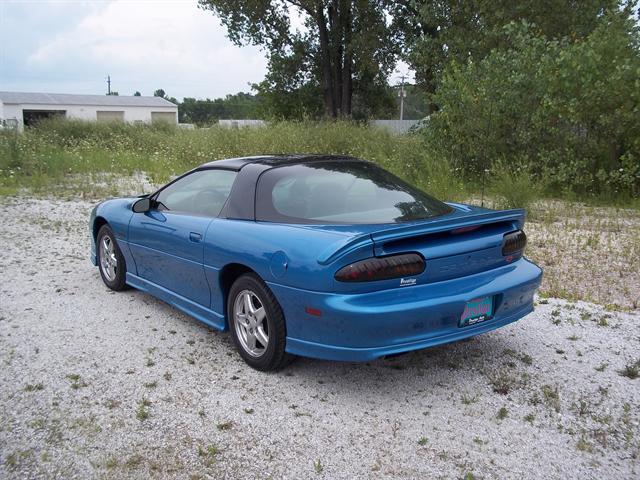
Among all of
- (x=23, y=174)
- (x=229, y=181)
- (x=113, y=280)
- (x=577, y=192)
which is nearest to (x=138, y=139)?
(x=23, y=174)

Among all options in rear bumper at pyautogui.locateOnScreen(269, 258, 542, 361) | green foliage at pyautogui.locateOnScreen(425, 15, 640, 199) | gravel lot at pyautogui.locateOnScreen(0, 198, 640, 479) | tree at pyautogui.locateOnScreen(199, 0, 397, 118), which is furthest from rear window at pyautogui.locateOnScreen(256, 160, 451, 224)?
tree at pyautogui.locateOnScreen(199, 0, 397, 118)

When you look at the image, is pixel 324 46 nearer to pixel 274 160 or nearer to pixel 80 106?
pixel 274 160

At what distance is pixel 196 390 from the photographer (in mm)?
3650

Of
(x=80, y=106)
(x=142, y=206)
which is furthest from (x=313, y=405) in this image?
(x=80, y=106)

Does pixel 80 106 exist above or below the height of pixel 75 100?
below

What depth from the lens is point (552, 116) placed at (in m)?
11.4

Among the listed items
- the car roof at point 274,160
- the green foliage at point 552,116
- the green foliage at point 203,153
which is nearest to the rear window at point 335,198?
the car roof at point 274,160

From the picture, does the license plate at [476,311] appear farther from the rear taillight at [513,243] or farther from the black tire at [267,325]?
the black tire at [267,325]

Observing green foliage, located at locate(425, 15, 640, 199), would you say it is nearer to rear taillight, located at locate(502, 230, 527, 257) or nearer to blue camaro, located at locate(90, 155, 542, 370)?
rear taillight, located at locate(502, 230, 527, 257)

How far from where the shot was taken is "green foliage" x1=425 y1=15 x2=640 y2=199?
34.1ft

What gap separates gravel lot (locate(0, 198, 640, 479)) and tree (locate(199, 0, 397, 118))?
2533cm

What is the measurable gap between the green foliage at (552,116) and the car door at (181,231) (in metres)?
6.43

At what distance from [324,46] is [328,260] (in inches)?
1137

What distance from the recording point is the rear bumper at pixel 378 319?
10.5 ft
